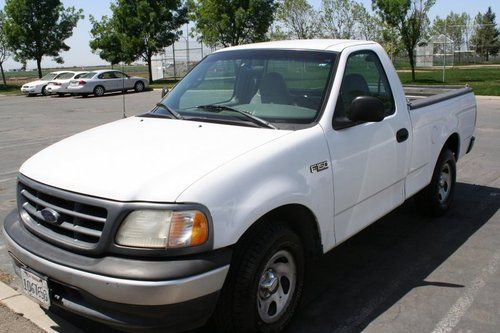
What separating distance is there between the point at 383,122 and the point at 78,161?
2365mm

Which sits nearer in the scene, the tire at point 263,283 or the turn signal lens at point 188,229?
the turn signal lens at point 188,229

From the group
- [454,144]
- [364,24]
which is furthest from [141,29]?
[454,144]

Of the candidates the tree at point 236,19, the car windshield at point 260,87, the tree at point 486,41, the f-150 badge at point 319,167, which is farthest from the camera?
the tree at point 486,41

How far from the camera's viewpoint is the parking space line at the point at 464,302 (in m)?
3.53

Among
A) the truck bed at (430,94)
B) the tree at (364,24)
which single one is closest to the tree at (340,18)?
the tree at (364,24)

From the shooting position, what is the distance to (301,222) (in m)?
3.43

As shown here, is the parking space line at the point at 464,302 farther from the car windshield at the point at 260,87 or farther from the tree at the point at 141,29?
the tree at the point at 141,29

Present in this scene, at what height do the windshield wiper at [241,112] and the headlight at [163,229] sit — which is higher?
the windshield wiper at [241,112]

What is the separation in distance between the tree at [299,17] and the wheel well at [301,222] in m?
40.8

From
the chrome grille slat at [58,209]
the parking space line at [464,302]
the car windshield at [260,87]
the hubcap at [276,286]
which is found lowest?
the parking space line at [464,302]

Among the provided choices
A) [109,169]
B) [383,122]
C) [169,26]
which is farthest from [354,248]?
[169,26]

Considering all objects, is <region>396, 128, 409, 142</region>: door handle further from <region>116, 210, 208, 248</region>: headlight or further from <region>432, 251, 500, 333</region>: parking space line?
<region>116, 210, 208, 248</region>: headlight

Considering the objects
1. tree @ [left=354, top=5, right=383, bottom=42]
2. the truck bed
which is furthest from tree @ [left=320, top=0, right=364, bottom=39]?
the truck bed

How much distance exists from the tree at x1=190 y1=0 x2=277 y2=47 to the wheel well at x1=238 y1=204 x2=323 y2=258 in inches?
1285
